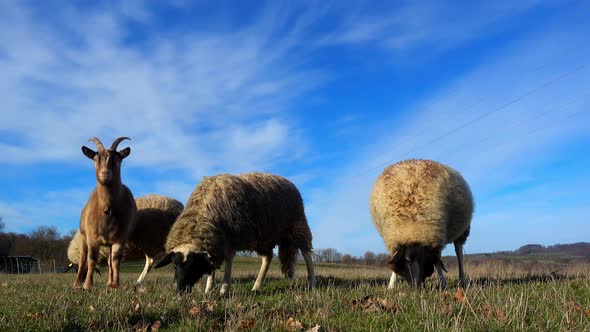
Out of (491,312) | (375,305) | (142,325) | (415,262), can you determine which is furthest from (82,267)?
(491,312)

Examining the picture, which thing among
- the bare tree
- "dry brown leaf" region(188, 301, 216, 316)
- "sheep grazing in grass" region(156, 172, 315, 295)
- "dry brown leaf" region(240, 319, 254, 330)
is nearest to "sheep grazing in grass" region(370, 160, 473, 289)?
"sheep grazing in grass" region(156, 172, 315, 295)

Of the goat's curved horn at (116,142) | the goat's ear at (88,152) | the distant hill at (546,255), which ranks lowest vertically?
the distant hill at (546,255)

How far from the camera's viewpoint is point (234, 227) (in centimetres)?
970

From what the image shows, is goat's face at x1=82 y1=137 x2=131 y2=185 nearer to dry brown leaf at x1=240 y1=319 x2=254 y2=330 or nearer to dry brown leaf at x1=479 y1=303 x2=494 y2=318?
dry brown leaf at x1=240 y1=319 x2=254 y2=330

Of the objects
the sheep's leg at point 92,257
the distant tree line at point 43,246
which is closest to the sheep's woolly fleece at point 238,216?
the sheep's leg at point 92,257

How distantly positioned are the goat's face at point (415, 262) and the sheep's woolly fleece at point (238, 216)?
2.78m

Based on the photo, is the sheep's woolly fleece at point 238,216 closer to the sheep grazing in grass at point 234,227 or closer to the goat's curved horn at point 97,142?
the sheep grazing in grass at point 234,227

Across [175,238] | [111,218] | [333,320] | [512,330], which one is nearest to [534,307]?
[512,330]

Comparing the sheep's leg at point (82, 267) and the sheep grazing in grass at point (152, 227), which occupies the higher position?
the sheep grazing in grass at point (152, 227)

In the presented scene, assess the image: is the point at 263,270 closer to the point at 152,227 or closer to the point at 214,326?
the point at 152,227

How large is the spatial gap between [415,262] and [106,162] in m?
7.07

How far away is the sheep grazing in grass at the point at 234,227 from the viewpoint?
29.9 feet

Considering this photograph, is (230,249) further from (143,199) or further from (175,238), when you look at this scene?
(143,199)

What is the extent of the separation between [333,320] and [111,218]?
749 centimetres
